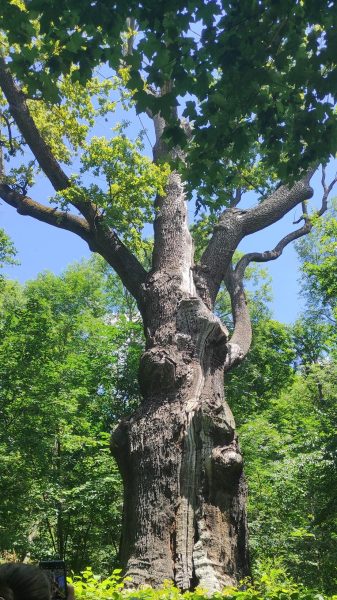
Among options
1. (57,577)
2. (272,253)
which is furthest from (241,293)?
(57,577)

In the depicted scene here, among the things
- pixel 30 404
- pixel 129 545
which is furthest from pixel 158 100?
pixel 30 404

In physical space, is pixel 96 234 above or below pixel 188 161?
above

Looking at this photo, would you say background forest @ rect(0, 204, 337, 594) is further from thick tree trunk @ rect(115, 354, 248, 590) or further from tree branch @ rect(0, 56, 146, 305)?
tree branch @ rect(0, 56, 146, 305)

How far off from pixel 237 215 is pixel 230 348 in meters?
2.25

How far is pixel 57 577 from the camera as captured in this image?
2186 millimetres

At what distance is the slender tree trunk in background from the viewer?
4.52m

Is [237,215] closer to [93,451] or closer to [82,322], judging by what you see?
[93,451]

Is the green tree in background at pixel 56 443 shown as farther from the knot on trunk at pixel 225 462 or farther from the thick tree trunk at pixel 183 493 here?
the knot on trunk at pixel 225 462

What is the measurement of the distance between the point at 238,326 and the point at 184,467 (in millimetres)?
4691

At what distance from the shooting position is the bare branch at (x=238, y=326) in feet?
25.7

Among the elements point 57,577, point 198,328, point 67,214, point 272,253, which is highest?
point 272,253

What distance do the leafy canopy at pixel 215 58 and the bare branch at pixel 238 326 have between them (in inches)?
147

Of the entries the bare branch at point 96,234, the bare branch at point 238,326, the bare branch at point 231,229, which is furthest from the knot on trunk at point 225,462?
the bare branch at point 96,234

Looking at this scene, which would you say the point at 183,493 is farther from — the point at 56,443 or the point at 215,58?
the point at 56,443
